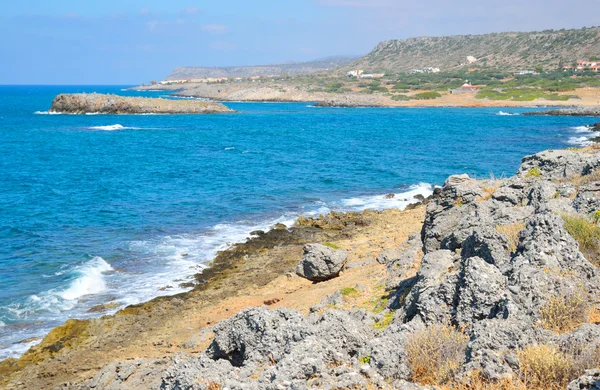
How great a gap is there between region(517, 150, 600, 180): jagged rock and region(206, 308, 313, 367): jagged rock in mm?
11296

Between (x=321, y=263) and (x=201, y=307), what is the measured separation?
3.88 m

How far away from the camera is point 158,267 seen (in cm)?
1995

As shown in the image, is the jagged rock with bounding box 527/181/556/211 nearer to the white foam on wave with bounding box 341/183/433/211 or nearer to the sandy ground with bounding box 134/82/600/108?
the white foam on wave with bounding box 341/183/433/211

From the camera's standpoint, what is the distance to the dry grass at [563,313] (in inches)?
274

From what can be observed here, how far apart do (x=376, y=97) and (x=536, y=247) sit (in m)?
128

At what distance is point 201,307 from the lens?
52.9 feet

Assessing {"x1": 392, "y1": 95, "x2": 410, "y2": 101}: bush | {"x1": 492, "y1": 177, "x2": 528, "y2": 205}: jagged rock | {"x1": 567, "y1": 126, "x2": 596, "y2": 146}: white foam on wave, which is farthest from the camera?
{"x1": 392, "y1": 95, "x2": 410, "y2": 101}: bush

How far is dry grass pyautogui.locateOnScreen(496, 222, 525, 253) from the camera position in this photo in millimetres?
9245

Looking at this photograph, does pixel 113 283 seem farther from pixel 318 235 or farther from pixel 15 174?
pixel 15 174

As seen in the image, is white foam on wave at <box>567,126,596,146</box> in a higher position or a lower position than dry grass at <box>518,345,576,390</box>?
lower

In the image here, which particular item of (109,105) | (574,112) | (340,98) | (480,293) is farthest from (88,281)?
(340,98)

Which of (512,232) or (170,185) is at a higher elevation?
(512,232)

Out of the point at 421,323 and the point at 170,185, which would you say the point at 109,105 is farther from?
the point at 421,323

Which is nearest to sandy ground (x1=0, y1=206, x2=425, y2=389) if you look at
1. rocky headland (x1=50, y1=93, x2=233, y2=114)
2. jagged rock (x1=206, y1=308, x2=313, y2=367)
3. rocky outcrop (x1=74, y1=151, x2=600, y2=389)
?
rocky outcrop (x1=74, y1=151, x2=600, y2=389)
